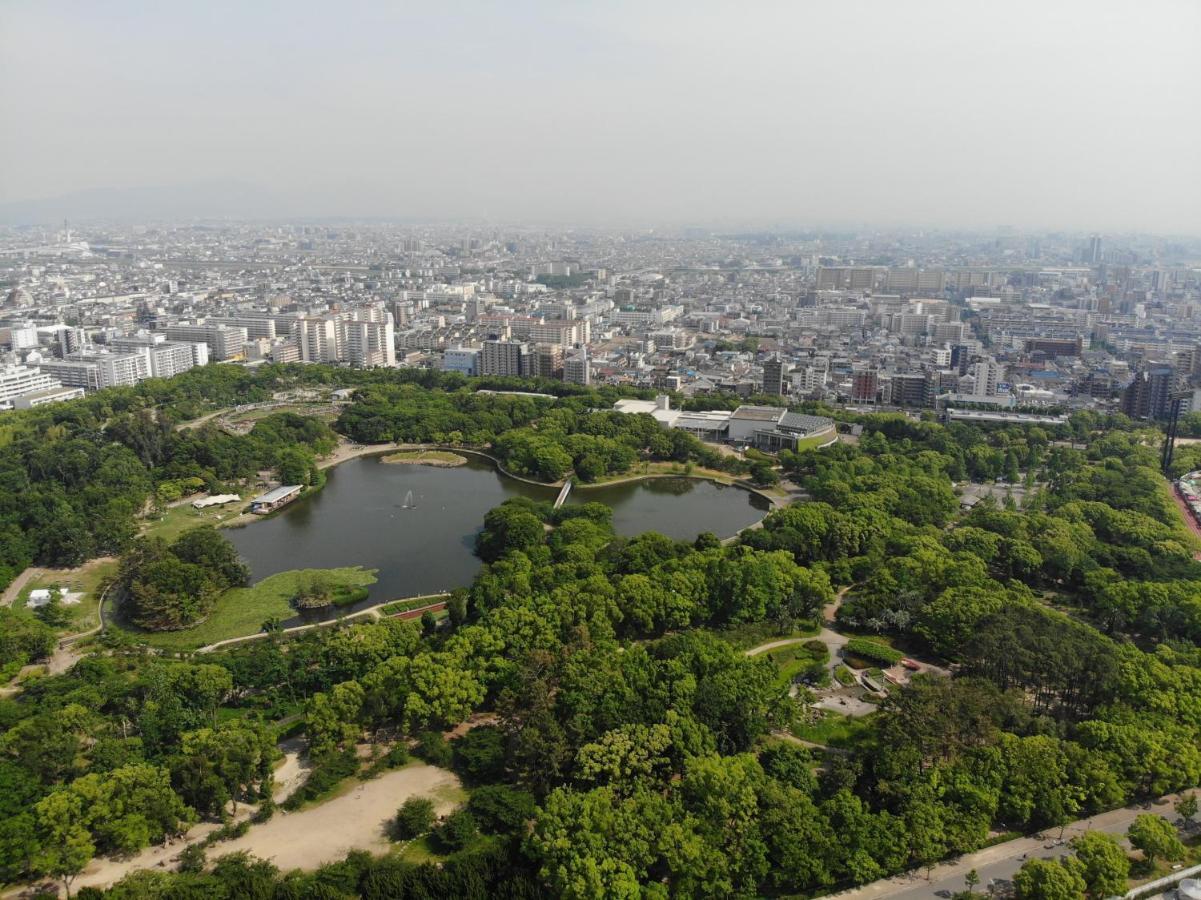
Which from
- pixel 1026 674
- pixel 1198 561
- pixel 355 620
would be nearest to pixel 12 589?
pixel 355 620

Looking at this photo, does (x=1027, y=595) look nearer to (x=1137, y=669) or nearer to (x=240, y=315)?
(x=1137, y=669)

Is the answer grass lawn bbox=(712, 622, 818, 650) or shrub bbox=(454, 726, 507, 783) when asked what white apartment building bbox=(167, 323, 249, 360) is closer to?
grass lawn bbox=(712, 622, 818, 650)

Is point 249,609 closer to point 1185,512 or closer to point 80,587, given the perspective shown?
point 80,587

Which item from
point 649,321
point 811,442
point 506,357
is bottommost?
point 811,442

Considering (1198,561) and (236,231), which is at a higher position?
(236,231)

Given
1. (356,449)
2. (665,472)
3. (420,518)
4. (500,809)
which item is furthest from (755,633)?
(356,449)

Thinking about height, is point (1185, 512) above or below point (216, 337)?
below
